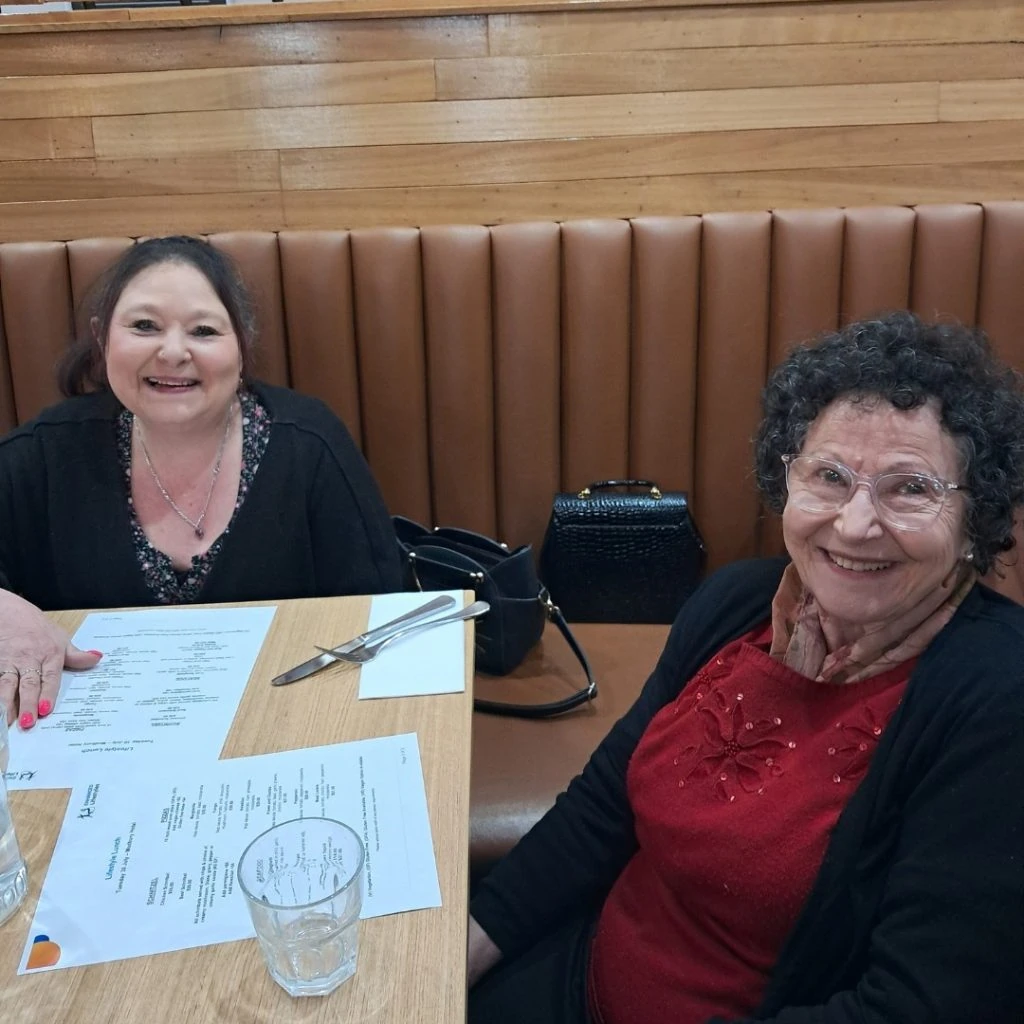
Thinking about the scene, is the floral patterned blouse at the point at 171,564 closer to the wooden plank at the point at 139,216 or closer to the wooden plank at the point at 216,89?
the wooden plank at the point at 139,216

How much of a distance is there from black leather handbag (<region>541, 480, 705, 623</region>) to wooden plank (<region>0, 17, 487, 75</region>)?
0.97 meters

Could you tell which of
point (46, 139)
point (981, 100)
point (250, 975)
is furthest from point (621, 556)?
point (46, 139)

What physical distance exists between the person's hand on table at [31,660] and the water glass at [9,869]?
0.23 meters

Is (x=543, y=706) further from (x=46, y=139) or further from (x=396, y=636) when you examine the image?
(x=46, y=139)

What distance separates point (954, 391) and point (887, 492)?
125 millimetres

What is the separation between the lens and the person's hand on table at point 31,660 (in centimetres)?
110

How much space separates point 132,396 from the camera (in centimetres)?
158

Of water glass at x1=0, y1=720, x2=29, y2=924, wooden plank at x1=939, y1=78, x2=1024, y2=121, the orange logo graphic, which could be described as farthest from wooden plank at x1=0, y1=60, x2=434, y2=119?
the orange logo graphic

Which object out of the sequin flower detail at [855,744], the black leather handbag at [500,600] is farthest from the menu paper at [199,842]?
the black leather handbag at [500,600]

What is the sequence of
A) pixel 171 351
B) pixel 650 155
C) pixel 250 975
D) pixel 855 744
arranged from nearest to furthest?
1. pixel 250 975
2. pixel 855 744
3. pixel 171 351
4. pixel 650 155

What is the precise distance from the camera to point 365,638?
1213 mm

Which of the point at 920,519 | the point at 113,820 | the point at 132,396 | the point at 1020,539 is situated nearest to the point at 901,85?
the point at 1020,539

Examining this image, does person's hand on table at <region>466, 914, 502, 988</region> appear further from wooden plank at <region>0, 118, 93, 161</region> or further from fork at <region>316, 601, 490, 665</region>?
wooden plank at <region>0, 118, 93, 161</region>

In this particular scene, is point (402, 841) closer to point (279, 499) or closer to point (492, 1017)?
point (492, 1017)
